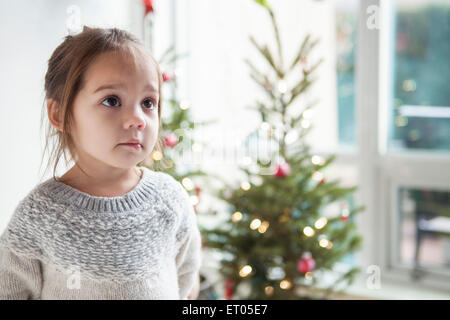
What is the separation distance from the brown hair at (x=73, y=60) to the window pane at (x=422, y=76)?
1.92m

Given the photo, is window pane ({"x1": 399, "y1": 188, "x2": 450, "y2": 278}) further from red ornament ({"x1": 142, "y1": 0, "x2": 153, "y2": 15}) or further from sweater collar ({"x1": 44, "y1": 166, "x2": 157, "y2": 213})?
sweater collar ({"x1": 44, "y1": 166, "x2": 157, "y2": 213})

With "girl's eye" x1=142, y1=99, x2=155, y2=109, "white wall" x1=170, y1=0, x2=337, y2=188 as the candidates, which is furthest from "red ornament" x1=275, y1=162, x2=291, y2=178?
"girl's eye" x1=142, y1=99, x2=155, y2=109

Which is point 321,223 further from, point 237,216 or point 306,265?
point 237,216

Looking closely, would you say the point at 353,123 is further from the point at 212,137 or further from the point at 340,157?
the point at 212,137

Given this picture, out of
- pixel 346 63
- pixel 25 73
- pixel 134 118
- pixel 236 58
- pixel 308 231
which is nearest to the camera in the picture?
pixel 134 118

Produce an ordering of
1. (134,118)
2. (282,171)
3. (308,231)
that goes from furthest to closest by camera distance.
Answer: (308,231) → (282,171) → (134,118)

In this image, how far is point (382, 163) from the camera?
254cm

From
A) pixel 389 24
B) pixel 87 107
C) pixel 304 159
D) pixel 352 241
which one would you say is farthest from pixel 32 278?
pixel 389 24

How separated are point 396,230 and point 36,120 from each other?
6.45 feet

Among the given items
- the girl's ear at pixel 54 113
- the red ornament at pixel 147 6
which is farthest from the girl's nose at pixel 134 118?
the red ornament at pixel 147 6

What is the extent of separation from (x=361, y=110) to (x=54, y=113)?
1.91 meters

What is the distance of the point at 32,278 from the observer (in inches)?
33.7

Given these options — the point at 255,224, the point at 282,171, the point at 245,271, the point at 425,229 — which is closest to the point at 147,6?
the point at 282,171

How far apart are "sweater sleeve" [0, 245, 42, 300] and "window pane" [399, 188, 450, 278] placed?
1.97 meters
